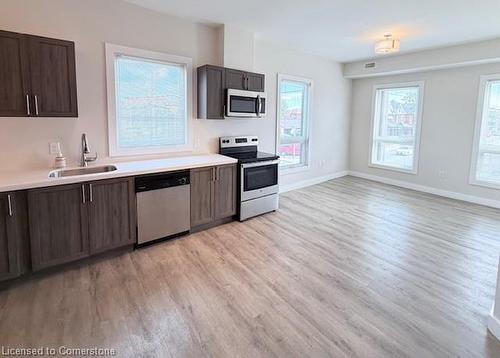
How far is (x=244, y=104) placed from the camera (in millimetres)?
4281

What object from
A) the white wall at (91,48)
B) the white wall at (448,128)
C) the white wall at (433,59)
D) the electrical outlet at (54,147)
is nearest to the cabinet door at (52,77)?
the white wall at (91,48)

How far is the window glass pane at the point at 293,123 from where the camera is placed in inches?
220

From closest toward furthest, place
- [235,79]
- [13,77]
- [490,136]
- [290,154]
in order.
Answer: [13,77]
[235,79]
[490,136]
[290,154]

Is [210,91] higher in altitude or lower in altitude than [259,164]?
higher

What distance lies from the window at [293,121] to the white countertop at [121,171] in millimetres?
1923

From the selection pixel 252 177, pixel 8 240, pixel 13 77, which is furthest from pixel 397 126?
pixel 8 240

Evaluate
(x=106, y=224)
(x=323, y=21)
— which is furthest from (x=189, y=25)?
(x=106, y=224)

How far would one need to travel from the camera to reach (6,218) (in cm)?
236

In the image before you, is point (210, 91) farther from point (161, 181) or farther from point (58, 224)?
point (58, 224)

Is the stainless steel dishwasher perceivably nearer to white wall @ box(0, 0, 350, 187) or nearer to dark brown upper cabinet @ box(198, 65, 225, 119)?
white wall @ box(0, 0, 350, 187)

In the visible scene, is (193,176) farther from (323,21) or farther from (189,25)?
(323,21)

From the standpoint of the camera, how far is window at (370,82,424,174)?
6020mm

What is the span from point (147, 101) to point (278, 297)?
→ 2796mm

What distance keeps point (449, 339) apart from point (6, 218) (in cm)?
345
